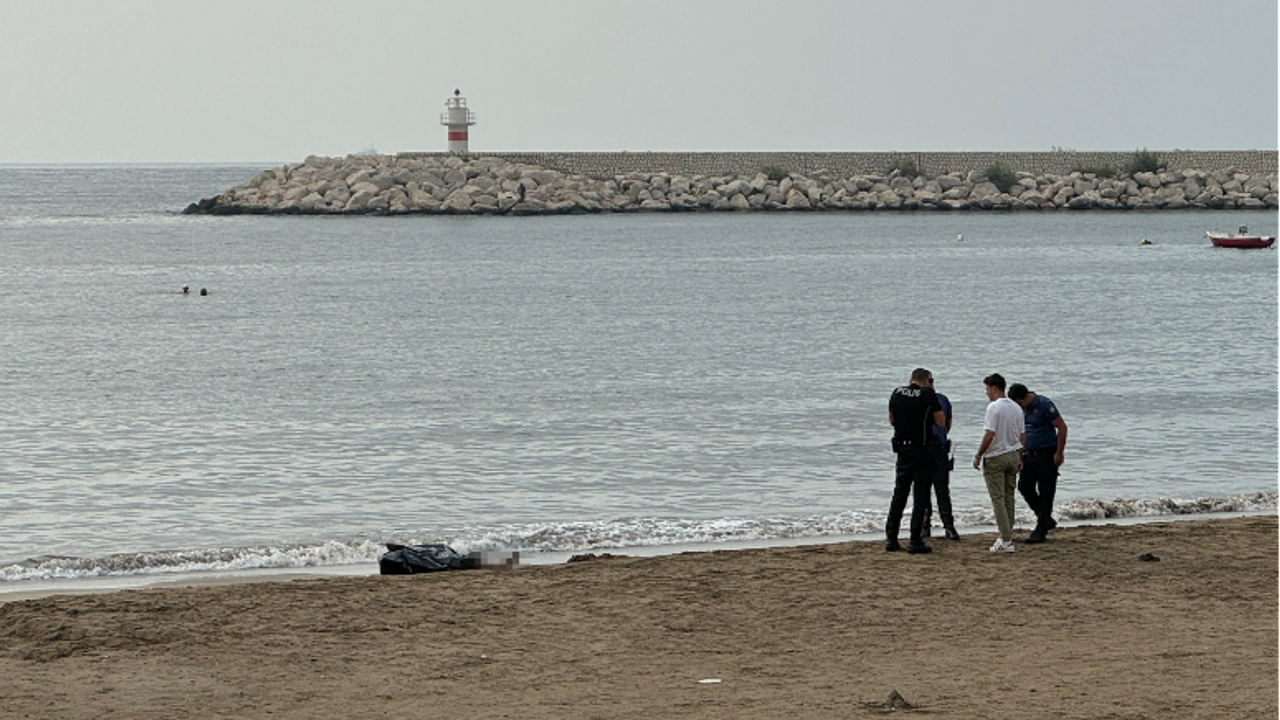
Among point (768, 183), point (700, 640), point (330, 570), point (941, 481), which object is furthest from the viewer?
point (768, 183)

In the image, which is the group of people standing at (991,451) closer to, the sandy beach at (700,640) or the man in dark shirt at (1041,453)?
the man in dark shirt at (1041,453)

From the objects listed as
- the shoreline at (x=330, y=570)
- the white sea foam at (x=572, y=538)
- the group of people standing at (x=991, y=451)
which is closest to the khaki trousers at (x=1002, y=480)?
the group of people standing at (x=991, y=451)

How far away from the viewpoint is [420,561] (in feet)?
38.9

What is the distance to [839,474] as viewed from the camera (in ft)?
56.6

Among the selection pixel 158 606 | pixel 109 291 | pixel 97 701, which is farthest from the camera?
pixel 109 291

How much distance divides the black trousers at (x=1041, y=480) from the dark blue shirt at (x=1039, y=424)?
0.20 feet

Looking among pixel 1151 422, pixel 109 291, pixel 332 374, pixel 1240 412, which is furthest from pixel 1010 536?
pixel 109 291

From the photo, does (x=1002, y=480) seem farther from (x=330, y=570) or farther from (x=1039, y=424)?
(x=330, y=570)

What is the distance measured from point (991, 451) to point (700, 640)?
3.09 metres

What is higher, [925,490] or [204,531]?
[925,490]

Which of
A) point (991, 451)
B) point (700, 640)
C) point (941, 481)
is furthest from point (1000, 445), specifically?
point (700, 640)

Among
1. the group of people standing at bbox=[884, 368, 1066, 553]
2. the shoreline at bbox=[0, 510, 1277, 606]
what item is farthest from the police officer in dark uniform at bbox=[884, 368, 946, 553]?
the shoreline at bbox=[0, 510, 1277, 606]

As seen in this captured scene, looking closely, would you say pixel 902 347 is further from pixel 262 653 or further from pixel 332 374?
pixel 262 653

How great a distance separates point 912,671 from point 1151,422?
13172 millimetres
